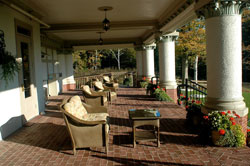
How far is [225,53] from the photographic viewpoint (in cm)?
429

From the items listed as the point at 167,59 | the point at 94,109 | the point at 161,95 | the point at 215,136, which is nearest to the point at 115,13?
the point at 167,59

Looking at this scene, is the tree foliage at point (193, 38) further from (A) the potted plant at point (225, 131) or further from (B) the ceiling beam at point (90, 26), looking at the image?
(A) the potted plant at point (225, 131)

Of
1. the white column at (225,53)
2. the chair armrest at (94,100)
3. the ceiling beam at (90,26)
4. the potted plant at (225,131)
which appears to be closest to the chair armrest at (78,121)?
the potted plant at (225,131)

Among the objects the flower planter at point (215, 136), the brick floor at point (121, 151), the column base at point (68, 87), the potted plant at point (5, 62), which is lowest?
the brick floor at point (121, 151)

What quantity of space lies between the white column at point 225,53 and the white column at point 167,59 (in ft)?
15.3

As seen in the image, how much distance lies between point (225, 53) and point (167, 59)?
16.4 ft

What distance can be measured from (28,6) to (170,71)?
19.5ft

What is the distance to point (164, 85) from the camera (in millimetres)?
9453

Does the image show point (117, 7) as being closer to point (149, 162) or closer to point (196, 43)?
point (149, 162)

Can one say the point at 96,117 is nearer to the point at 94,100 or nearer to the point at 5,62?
the point at 94,100

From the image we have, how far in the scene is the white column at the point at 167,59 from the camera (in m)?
9.18

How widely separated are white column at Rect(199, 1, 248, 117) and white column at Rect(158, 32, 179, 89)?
4.65 m

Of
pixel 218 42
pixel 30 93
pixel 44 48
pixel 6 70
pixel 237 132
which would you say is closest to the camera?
pixel 237 132

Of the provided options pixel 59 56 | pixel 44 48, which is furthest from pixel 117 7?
pixel 59 56
